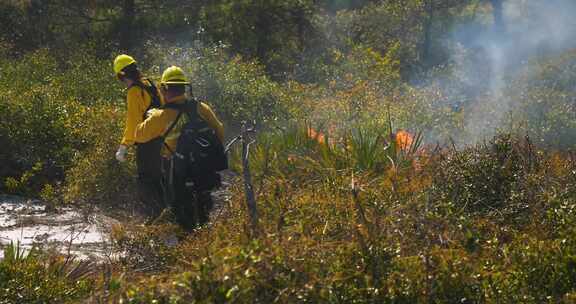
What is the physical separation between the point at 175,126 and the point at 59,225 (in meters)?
1.69

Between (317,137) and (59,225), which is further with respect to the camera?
(317,137)

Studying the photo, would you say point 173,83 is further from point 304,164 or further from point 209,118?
point 304,164

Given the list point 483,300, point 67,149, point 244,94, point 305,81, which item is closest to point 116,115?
point 67,149

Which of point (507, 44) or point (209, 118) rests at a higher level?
point (209, 118)

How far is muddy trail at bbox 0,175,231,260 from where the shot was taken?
6828 millimetres

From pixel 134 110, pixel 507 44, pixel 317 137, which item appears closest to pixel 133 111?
pixel 134 110

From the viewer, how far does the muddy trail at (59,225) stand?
683 centimetres

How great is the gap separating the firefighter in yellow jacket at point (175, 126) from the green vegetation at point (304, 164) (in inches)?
10.5

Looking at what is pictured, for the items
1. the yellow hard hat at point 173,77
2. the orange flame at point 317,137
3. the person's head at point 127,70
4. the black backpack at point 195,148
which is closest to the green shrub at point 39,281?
the black backpack at point 195,148

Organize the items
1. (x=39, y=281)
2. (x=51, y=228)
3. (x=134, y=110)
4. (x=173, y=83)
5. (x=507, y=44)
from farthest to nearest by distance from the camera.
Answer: (x=507, y=44), (x=51, y=228), (x=134, y=110), (x=173, y=83), (x=39, y=281)

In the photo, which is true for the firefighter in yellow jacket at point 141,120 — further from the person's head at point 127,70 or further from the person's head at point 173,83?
the person's head at point 173,83

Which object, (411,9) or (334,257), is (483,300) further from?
(411,9)

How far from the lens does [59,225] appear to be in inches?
303

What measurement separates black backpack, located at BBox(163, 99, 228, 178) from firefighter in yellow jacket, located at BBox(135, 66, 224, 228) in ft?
0.17
